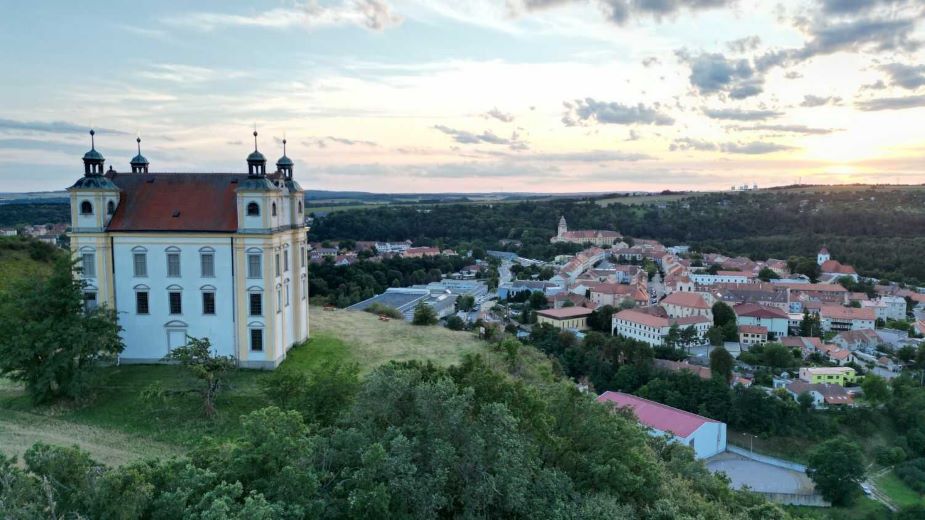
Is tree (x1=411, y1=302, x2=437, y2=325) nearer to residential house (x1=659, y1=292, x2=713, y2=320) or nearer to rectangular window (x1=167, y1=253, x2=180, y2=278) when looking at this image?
rectangular window (x1=167, y1=253, x2=180, y2=278)

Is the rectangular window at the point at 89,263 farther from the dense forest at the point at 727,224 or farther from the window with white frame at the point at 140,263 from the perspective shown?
the dense forest at the point at 727,224

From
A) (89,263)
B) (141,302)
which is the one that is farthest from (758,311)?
(89,263)

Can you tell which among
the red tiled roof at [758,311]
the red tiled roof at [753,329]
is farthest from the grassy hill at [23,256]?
the red tiled roof at [758,311]

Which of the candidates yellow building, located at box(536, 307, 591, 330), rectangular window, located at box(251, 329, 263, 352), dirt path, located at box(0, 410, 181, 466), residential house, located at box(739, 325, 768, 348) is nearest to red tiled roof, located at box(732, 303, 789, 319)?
residential house, located at box(739, 325, 768, 348)

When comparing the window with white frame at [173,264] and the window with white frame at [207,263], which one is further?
the window with white frame at [173,264]

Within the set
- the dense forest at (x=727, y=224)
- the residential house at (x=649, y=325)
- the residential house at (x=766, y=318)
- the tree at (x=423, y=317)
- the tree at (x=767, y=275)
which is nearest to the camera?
the tree at (x=423, y=317)

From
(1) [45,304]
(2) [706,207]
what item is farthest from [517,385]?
(2) [706,207]
